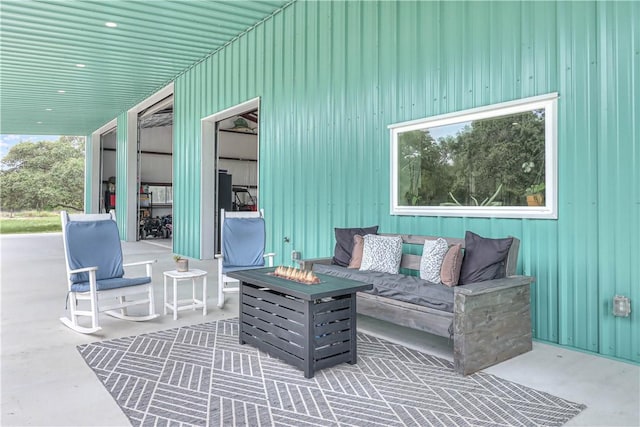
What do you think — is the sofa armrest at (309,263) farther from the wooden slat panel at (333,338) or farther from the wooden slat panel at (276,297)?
the wooden slat panel at (333,338)

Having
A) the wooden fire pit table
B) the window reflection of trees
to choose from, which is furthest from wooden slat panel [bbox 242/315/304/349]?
the window reflection of trees

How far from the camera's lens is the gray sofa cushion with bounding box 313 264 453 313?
335 cm

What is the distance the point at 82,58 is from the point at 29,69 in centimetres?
171

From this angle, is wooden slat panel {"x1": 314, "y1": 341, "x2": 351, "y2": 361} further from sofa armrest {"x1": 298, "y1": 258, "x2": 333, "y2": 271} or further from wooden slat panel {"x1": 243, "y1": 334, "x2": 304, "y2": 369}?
sofa armrest {"x1": 298, "y1": 258, "x2": 333, "y2": 271}

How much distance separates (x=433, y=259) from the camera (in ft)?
13.1

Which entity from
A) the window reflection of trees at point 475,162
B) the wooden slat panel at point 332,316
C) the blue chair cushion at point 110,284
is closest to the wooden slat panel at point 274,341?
the wooden slat panel at point 332,316

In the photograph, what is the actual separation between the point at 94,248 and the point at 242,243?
161 cm

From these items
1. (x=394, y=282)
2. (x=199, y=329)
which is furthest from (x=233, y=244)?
(x=394, y=282)

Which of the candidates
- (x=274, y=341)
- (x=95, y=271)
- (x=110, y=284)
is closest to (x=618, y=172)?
(x=274, y=341)

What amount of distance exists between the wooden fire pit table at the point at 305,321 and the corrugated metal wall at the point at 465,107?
172 cm

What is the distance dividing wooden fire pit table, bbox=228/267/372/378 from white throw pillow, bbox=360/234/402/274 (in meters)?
1.06

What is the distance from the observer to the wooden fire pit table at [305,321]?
3006 mm

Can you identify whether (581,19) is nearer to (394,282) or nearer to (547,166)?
(547,166)

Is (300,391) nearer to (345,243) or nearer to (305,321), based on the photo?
(305,321)
